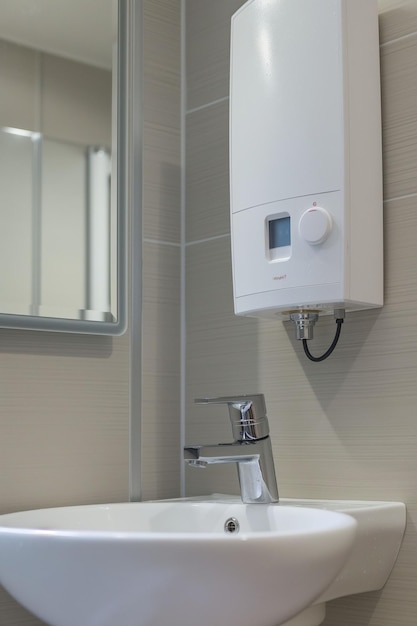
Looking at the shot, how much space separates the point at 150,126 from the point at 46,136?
25 cm

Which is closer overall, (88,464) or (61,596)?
(61,596)

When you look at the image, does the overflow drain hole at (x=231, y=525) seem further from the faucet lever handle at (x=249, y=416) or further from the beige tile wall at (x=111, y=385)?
the beige tile wall at (x=111, y=385)

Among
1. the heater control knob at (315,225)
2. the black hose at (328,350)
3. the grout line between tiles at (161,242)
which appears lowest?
the black hose at (328,350)

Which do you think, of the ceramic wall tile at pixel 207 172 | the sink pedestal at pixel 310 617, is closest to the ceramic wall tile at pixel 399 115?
the ceramic wall tile at pixel 207 172

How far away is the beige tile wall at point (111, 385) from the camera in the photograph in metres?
1.32

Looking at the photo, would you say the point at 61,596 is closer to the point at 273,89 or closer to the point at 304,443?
the point at 304,443

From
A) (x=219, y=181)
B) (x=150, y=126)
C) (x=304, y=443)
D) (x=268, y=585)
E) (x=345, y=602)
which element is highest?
(x=150, y=126)

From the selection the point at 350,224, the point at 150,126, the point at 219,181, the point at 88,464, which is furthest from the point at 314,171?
the point at 88,464

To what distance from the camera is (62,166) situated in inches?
→ 54.4

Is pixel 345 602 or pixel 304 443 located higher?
pixel 304 443

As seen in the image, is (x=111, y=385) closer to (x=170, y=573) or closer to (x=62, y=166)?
(x=62, y=166)

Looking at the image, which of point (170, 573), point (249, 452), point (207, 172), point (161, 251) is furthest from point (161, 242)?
point (170, 573)

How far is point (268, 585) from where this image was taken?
857 millimetres

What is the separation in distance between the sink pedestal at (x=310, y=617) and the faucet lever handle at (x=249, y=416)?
238 mm
